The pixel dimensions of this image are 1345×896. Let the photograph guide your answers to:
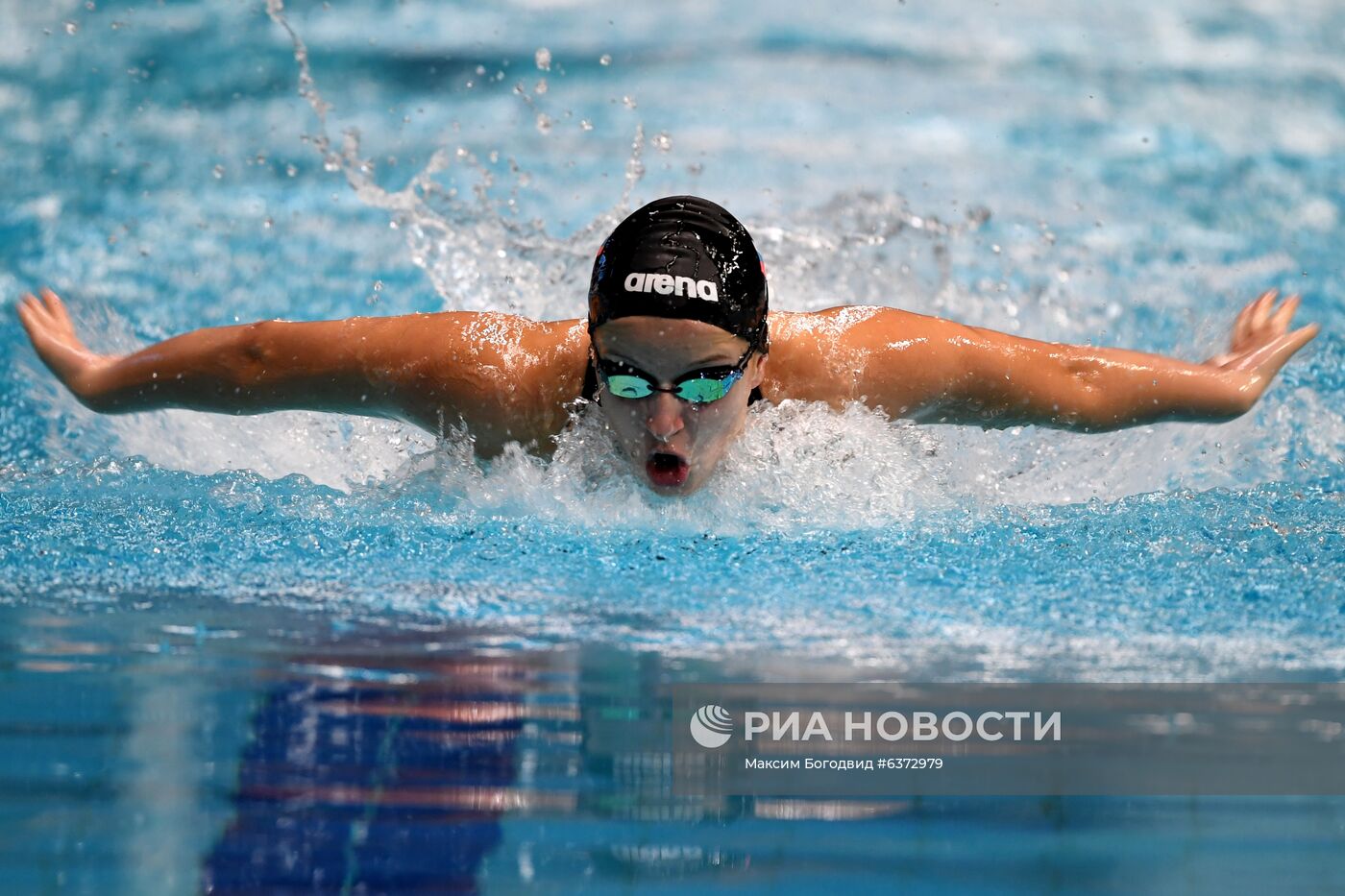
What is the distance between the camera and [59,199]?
24.1ft

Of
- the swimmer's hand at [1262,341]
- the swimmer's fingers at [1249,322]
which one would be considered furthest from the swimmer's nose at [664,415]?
the swimmer's fingers at [1249,322]

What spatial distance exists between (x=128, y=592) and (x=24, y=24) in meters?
7.21

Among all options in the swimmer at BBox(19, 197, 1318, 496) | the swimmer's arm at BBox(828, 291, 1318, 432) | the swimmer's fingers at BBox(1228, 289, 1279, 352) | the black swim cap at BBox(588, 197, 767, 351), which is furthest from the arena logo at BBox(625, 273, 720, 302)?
the swimmer's fingers at BBox(1228, 289, 1279, 352)

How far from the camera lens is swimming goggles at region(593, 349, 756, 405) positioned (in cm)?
300

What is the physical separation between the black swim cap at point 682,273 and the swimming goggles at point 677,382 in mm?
98

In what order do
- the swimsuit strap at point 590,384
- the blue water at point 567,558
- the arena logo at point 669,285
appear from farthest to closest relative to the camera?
the swimsuit strap at point 590,384, the arena logo at point 669,285, the blue water at point 567,558

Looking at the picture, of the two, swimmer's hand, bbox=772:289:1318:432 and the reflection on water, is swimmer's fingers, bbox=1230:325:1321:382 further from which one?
the reflection on water

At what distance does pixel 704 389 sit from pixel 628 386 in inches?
A: 6.6

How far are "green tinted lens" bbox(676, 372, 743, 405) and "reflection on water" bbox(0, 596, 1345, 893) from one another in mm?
666

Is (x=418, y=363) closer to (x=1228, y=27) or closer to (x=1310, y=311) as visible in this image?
(x=1310, y=311)

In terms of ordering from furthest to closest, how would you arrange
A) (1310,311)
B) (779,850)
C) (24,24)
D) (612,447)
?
(24,24) < (1310,311) < (612,447) < (779,850)

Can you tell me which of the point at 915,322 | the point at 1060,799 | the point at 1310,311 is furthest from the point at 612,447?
the point at 1310,311

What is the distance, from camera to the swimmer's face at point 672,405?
9.74 ft

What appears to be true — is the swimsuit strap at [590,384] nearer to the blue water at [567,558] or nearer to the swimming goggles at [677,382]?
A: the blue water at [567,558]
